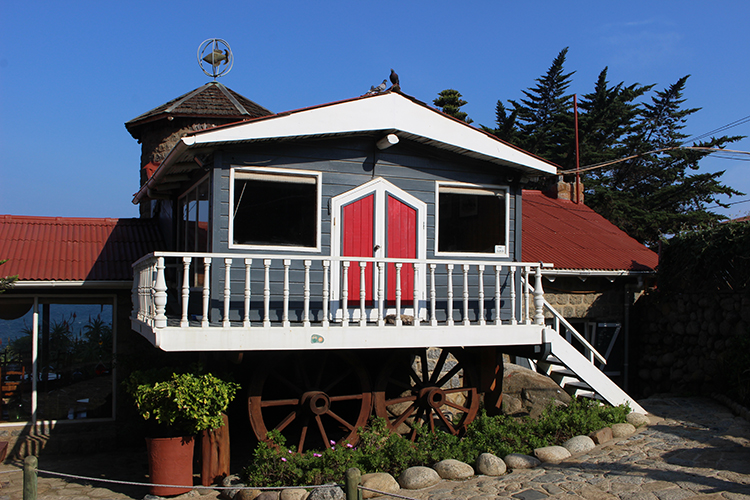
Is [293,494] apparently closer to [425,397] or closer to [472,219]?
[425,397]

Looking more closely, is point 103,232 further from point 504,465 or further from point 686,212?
point 686,212

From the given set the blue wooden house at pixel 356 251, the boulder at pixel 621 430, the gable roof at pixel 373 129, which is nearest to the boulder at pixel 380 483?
the blue wooden house at pixel 356 251

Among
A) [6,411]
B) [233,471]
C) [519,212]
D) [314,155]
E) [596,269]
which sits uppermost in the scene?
[314,155]

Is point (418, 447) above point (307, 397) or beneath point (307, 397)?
beneath

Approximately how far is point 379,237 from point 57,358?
225 inches

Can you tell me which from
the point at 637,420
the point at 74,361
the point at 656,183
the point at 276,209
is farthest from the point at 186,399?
the point at 656,183

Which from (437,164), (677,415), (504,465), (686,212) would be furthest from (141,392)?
(686,212)

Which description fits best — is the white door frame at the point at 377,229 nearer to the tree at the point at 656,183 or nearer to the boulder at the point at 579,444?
the boulder at the point at 579,444

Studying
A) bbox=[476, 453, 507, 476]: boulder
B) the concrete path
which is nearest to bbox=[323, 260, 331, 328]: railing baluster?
the concrete path

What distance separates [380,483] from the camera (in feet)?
21.8

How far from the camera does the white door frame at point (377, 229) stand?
809cm

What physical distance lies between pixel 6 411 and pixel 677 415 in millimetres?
10140

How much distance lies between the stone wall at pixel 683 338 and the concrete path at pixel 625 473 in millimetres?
1563

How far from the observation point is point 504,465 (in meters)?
7.07
